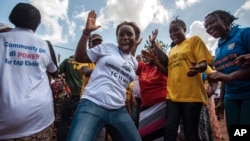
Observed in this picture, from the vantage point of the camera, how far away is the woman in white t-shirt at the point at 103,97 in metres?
2.40

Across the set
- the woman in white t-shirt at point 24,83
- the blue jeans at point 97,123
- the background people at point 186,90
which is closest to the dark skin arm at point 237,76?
the background people at point 186,90

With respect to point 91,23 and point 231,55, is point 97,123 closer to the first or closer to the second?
point 91,23

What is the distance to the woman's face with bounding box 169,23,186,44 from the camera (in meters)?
3.65

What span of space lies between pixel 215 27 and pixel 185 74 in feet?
2.18

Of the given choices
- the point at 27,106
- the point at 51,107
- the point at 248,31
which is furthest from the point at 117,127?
the point at 248,31

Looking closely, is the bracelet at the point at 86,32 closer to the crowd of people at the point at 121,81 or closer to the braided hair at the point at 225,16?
the crowd of people at the point at 121,81

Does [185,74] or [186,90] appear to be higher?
[185,74]

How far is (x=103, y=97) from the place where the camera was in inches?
99.0

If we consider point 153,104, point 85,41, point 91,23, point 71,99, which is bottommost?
point 71,99

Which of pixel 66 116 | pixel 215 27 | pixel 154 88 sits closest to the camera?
pixel 215 27

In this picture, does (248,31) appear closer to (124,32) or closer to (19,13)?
(124,32)

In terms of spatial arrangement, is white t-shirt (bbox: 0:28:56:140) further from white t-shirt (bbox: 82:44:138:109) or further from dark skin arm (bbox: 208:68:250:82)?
dark skin arm (bbox: 208:68:250:82)

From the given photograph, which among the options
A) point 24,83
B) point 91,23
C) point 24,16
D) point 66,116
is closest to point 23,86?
point 24,83

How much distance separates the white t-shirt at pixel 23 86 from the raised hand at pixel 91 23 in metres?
0.49
